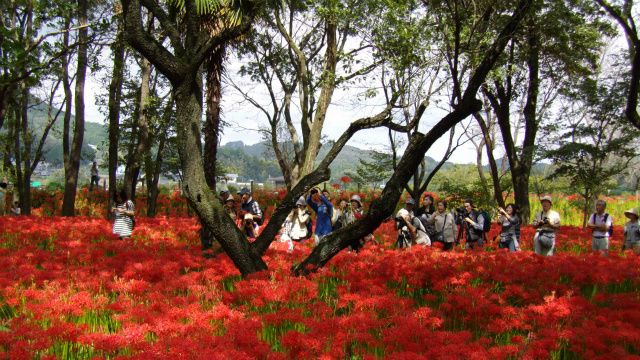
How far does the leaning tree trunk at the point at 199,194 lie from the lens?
21.6 feet

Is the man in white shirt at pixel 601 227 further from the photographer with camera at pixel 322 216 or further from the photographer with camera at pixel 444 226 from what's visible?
the photographer with camera at pixel 322 216

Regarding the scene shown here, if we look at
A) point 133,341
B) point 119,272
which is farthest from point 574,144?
point 133,341

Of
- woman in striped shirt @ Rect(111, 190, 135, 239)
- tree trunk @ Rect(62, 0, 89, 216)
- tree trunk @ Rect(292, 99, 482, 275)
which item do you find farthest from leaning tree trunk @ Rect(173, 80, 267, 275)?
tree trunk @ Rect(62, 0, 89, 216)

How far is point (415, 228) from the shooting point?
9.55 meters

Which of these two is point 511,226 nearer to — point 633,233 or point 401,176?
point 633,233

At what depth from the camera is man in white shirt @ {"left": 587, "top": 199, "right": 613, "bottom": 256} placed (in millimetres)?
9554

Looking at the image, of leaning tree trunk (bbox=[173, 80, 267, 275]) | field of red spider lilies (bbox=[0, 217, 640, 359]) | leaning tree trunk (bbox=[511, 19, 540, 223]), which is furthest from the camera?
leaning tree trunk (bbox=[511, 19, 540, 223])

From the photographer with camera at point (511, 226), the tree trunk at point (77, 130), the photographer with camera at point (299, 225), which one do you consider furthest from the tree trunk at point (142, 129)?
the photographer with camera at point (511, 226)

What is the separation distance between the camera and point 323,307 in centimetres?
511

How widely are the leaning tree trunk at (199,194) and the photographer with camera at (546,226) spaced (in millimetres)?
5254

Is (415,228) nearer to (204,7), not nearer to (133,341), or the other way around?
(204,7)

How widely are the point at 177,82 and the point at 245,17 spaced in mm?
1266

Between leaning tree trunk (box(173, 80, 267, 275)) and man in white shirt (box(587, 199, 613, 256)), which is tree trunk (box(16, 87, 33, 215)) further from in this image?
man in white shirt (box(587, 199, 613, 256))

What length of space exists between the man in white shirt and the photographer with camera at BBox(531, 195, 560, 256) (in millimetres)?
1075
